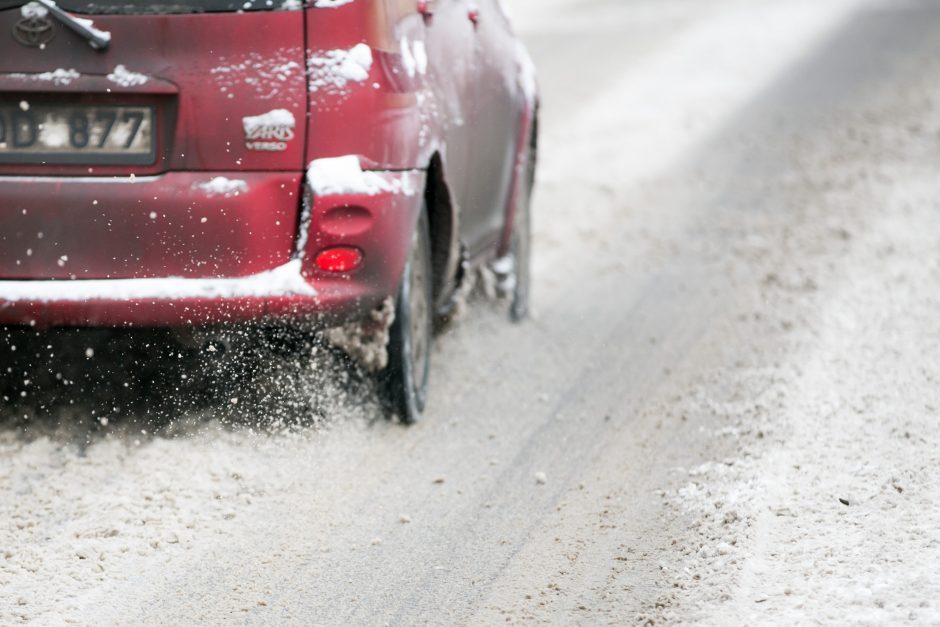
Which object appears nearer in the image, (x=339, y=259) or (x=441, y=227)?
(x=339, y=259)

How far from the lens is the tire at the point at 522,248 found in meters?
7.28

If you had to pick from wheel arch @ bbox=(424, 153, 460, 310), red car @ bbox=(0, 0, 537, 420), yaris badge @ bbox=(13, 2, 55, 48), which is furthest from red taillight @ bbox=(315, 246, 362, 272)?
yaris badge @ bbox=(13, 2, 55, 48)

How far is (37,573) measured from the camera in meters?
4.24

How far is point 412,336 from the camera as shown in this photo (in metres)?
5.58

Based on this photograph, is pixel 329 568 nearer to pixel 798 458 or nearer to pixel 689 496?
pixel 689 496

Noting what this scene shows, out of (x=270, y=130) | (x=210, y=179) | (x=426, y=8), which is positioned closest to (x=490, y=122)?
(x=426, y=8)

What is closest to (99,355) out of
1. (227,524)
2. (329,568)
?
(227,524)

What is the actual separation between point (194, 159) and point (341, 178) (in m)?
0.44

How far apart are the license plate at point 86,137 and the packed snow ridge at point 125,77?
0.08 m

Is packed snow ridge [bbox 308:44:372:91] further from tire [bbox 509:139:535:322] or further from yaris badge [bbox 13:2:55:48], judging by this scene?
tire [bbox 509:139:535:322]

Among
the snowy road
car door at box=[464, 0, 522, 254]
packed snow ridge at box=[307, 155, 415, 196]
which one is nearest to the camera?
the snowy road

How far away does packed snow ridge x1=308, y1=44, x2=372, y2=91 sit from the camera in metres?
4.76

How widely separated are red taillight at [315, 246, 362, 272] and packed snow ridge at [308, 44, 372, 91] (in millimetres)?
498

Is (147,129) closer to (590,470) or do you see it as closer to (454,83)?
(454,83)
